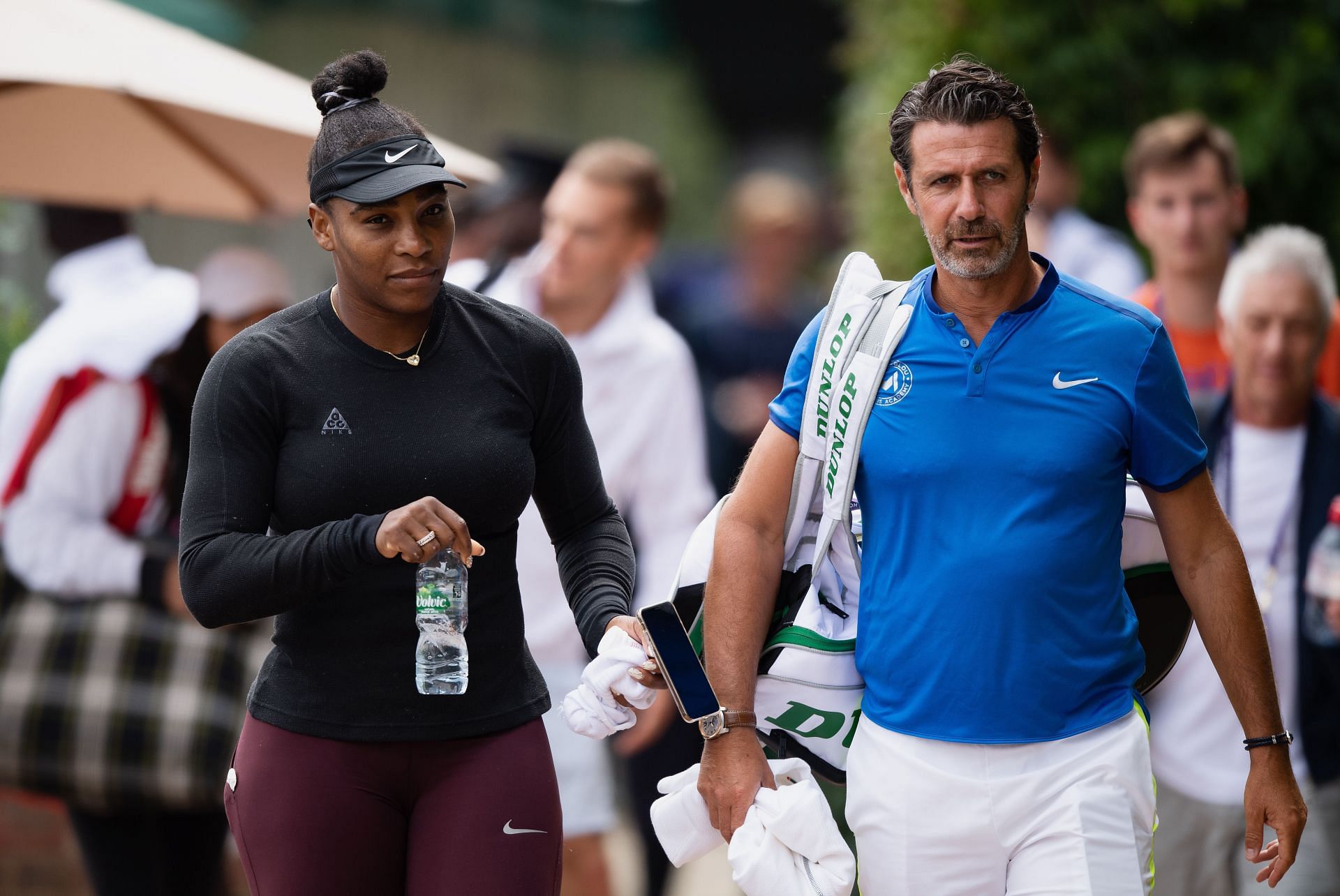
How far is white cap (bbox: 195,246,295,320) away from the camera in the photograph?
5438 mm

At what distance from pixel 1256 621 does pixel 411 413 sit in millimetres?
1749

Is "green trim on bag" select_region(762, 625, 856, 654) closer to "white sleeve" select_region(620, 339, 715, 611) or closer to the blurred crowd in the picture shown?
the blurred crowd

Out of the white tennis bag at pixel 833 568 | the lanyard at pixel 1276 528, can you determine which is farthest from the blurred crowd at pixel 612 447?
the white tennis bag at pixel 833 568

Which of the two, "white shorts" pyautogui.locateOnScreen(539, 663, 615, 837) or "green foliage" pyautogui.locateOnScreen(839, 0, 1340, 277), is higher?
"green foliage" pyautogui.locateOnScreen(839, 0, 1340, 277)

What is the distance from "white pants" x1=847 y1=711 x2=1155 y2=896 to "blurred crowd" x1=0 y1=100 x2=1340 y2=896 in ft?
5.51

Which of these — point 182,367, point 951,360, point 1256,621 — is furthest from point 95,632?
point 1256,621

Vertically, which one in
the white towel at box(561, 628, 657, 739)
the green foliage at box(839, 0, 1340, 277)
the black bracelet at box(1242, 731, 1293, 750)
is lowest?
the black bracelet at box(1242, 731, 1293, 750)

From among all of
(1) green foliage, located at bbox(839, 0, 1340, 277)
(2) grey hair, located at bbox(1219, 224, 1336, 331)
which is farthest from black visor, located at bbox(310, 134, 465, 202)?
(1) green foliage, located at bbox(839, 0, 1340, 277)

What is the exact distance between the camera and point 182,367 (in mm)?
5250

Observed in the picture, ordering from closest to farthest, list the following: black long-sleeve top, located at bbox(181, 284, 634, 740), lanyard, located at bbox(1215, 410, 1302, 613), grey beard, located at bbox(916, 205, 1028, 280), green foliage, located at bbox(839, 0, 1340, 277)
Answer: black long-sleeve top, located at bbox(181, 284, 634, 740) → grey beard, located at bbox(916, 205, 1028, 280) → lanyard, located at bbox(1215, 410, 1302, 613) → green foliage, located at bbox(839, 0, 1340, 277)

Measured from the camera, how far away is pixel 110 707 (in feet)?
16.2

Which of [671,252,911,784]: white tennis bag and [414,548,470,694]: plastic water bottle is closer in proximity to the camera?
[414,548,470,694]: plastic water bottle

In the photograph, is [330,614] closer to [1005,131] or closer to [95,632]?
[1005,131]

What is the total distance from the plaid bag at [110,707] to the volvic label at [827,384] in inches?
99.4
